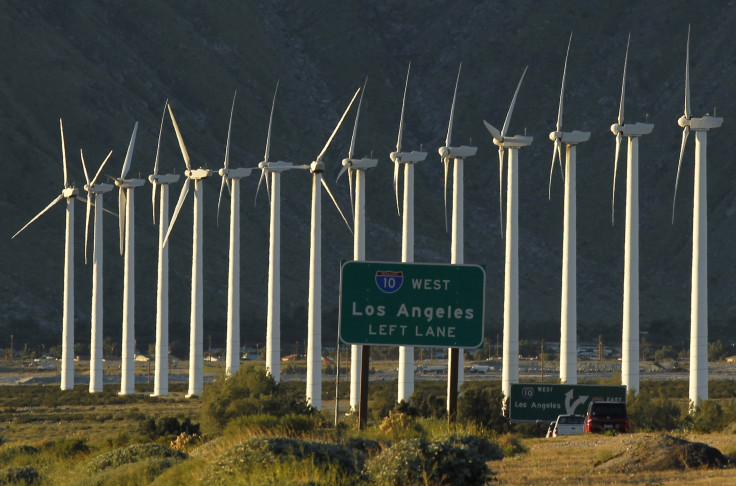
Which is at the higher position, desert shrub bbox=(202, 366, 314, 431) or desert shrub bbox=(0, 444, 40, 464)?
desert shrub bbox=(202, 366, 314, 431)

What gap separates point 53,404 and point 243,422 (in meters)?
79.6

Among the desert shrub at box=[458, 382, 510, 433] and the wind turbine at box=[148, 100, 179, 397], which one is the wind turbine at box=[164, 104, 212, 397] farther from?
the desert shrub at box=[458, 382, 510, 433]

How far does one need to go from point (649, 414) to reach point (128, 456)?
1552 inches

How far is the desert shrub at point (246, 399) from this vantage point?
6478 centimetres

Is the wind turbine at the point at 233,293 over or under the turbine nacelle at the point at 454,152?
under

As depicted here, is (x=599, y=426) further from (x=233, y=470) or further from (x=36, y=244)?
(x=36, y=244)

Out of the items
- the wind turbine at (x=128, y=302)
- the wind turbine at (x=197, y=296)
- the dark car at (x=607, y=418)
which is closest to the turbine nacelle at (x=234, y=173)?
the wind turbine at (x=197, y=296)

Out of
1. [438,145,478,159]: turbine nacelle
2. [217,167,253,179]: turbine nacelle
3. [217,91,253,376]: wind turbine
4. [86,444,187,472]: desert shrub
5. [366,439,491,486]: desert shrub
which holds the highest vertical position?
[217,167,253,179]: turbine nacelle

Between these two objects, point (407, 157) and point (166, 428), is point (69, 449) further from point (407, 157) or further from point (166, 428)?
point (407, 157)

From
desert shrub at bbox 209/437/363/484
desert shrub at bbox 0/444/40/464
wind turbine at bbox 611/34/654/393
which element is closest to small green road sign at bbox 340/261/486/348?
desert shrub at bbox 209/437/363/484

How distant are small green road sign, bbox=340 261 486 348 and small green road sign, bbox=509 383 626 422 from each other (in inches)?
1204

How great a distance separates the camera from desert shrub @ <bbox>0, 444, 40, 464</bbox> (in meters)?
45.2

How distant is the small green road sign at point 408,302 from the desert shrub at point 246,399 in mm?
20292

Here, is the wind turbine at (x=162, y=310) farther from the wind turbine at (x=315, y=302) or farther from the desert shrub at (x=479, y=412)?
the desert shrub at (x=479, y=412)
